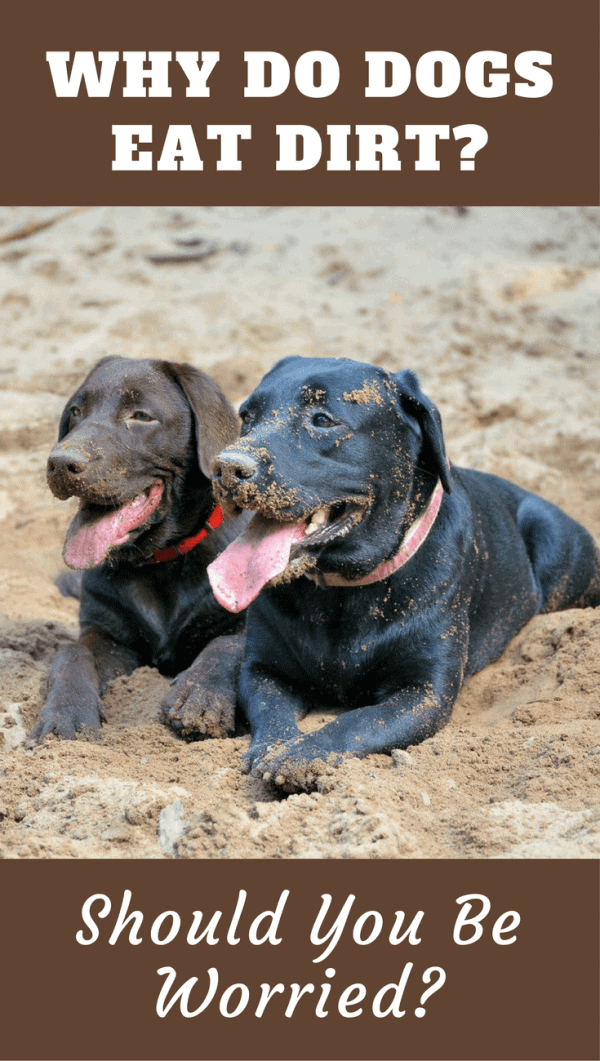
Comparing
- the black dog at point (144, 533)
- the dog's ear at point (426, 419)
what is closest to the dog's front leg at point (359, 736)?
the black dog at point (144, 533)

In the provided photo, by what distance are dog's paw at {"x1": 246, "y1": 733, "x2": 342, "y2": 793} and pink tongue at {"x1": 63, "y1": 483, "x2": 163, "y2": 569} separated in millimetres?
1196

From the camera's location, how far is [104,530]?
4.27 m

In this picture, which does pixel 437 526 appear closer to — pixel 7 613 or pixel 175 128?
pixel 7 613

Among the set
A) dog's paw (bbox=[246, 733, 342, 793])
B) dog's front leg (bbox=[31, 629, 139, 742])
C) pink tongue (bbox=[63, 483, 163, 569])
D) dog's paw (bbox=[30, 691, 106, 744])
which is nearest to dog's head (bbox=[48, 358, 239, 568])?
pink tongue (bbox=[63, 483, 163, 569])

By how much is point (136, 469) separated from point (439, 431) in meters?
1.25

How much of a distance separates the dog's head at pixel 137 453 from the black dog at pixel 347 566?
0.62 metres

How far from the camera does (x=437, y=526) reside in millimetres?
3986

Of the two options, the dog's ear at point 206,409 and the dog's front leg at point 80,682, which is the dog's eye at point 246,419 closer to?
the dog's ear at point 206,409

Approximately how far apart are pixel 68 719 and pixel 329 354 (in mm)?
4170

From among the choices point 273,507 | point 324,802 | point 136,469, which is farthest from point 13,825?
point 136,469

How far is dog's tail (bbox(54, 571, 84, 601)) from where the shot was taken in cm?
573

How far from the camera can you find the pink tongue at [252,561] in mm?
3355

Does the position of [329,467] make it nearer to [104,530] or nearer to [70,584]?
[104,530]

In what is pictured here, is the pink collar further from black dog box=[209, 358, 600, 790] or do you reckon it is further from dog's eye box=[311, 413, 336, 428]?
dog's eye box=[311, 413, 336, 428]
